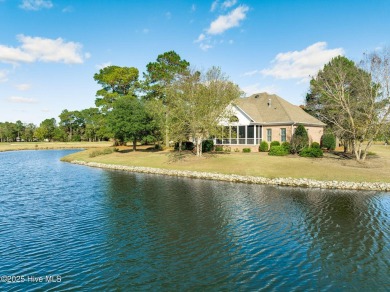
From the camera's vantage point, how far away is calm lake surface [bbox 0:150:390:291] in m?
9.88

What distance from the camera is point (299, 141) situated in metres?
39.2

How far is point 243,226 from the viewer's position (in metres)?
15.3

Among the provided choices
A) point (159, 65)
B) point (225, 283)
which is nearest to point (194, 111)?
point (159, 65)

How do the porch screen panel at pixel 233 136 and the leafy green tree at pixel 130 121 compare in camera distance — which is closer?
the porch screen panel at pixel 233 136

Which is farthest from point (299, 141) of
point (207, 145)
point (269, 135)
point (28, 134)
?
point (28, 134)

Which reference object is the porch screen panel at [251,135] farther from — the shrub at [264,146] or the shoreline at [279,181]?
the shoreline at [279,181]

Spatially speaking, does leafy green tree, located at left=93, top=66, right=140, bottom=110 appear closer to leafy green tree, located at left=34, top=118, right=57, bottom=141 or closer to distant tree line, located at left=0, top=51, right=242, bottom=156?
distant tree line, located at left=0, top=51, right=242, bottom=156

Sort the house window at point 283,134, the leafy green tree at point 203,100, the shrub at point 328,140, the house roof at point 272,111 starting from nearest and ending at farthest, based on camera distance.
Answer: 1. the leafy green tree at point 203,100
2. the house window at point 283,134
3. the house roof at point 272,111
4. the shrub at point 328,140

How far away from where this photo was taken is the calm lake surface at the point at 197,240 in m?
9.88

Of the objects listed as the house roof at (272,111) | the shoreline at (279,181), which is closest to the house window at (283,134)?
the house roof at (272,111)

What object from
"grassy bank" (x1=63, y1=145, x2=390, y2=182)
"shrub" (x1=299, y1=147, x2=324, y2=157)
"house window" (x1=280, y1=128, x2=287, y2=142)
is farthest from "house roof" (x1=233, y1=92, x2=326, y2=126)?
"grassy bank" (x1=63, y1=145, x2=390, y2=182)

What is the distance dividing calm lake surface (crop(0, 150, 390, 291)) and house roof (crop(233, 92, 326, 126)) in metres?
22.6

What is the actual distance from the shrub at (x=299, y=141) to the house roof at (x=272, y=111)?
118 inches

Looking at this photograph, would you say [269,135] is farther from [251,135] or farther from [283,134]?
[251,135]
